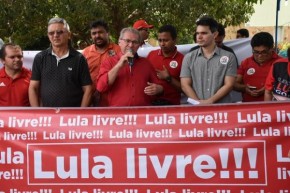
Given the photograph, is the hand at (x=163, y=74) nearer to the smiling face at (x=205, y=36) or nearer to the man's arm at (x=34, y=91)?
the smiling face at (x=205, y=36)

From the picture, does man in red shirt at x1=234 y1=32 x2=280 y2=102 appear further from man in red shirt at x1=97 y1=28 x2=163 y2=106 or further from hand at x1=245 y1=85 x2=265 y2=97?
man in red shirt at x1=97 y1=28 x2=163 y2=106

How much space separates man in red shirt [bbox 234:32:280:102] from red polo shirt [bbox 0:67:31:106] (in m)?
2.36

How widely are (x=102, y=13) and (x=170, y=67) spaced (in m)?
5.04

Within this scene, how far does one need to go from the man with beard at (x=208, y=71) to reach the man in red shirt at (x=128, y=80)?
0.38m

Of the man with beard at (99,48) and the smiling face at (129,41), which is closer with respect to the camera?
the smiling face at (129,41)

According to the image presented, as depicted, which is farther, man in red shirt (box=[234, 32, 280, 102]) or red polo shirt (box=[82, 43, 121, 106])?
red polo shirt (box=[82, 43, 121, 106])

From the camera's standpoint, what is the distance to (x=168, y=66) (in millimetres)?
6438

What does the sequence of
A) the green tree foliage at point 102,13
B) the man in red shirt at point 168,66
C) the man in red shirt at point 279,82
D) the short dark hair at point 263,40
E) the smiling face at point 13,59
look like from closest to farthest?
1. the man in red shirt at point 279,82
2. the smiling face at point 13,59
3. the short dark hair at point 263,40
4. the man in red shirt at point 168,66
5. the green tree foliage at point 102,13

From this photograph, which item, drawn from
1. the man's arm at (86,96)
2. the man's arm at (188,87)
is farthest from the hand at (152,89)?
the man's arm at (86,96)

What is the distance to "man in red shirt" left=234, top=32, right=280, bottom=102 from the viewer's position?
6102mm

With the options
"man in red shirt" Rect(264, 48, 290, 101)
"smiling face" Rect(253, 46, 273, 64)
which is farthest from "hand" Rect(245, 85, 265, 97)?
"man in red shirt" Rect(264, 48, 290, 101)

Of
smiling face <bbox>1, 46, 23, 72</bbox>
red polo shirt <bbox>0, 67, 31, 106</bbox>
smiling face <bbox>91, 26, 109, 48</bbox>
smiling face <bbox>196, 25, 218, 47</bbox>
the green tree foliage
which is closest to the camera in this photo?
smiling face <bbox>196, 25, 218, 47</bbox>

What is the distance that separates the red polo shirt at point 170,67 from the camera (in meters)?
6.29

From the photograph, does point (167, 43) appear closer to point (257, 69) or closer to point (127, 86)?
point (257, 69)
